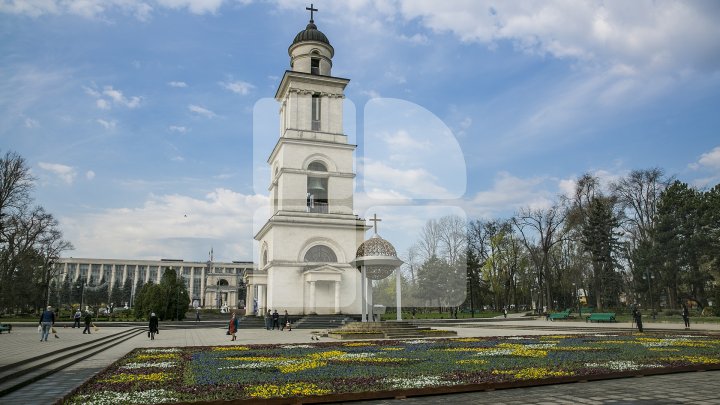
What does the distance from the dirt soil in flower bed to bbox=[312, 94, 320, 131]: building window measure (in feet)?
100

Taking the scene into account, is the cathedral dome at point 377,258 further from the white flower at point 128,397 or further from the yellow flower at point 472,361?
the white flower at point 128,397

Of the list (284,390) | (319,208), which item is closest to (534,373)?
(284,390)

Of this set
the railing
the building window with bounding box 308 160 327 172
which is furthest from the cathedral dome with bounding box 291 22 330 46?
the railing

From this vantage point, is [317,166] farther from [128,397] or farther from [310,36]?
[128,397]

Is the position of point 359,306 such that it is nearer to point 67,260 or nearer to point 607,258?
point 607,258

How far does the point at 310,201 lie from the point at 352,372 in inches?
1302

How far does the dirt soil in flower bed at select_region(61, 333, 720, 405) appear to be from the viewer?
7.14 m

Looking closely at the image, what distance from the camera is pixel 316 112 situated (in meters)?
42.7

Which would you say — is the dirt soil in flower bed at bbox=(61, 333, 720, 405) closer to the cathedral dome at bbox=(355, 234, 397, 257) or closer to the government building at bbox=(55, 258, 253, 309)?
the cathedral dome at bbox=(355, 234, 397, 257)

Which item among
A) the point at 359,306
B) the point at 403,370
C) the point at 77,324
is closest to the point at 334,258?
the point at 359,306

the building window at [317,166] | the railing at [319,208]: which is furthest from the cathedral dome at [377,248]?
the building window at [317,166]

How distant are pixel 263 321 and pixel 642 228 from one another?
37.7 m

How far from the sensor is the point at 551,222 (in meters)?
50.2

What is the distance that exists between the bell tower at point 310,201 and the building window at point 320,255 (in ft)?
0.26
